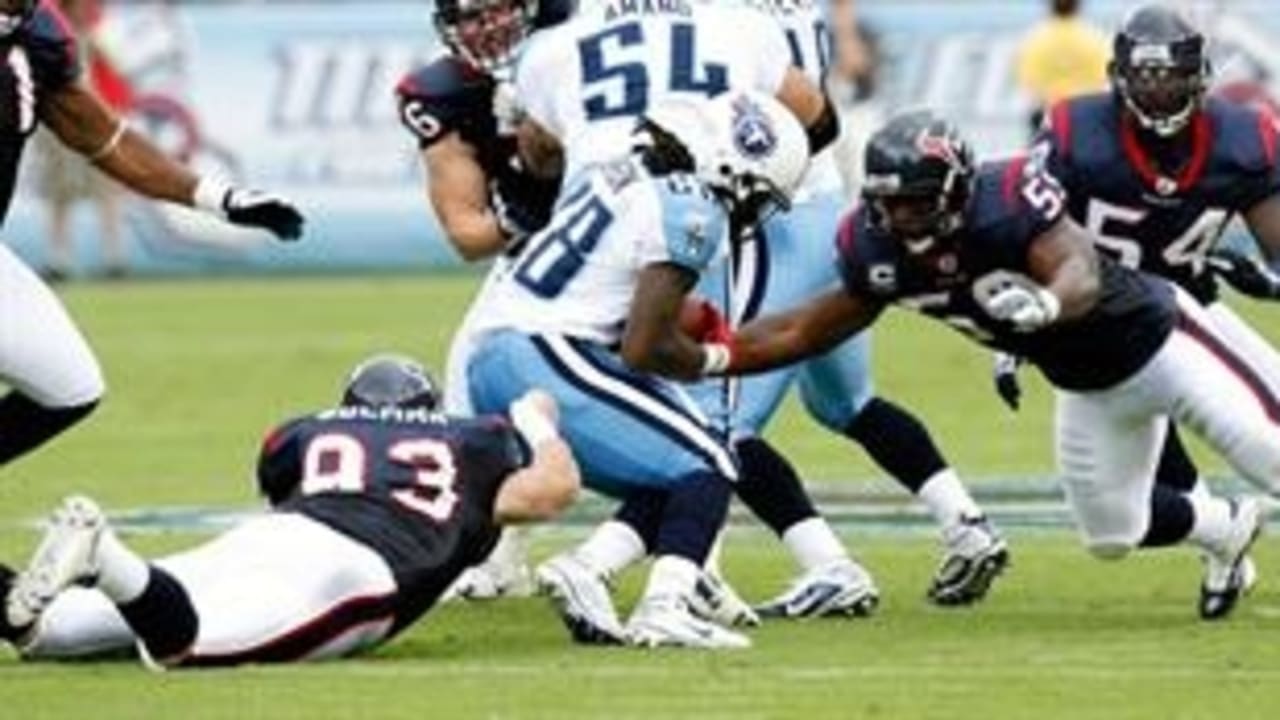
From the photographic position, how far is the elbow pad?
31.6 ft

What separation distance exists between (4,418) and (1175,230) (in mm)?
2667

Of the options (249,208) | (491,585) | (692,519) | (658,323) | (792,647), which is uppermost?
(658,323)

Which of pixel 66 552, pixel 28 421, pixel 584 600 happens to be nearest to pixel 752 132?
pixel 584 600

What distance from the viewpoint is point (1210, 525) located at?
925 centimetres

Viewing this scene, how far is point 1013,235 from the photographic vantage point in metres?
8.66

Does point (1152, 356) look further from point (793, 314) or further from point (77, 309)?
point (77, 309)

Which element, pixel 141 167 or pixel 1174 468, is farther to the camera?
pixel 1174 468

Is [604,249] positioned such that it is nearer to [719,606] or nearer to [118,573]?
[719,606]

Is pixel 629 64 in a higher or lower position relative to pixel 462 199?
higher

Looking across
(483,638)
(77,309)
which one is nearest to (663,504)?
(483,638)

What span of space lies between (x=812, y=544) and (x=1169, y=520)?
81 cm

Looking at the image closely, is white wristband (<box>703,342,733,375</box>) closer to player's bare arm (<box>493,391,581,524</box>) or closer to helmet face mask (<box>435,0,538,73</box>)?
player's bare arm (<box>493,391,581,524</box>)

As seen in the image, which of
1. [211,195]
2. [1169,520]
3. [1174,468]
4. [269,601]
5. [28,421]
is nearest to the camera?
[269,601]

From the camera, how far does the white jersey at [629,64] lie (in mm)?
9312
